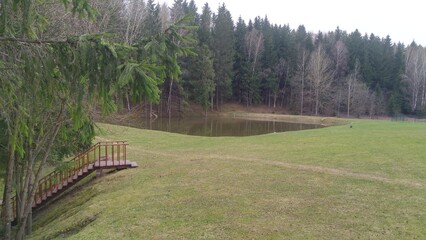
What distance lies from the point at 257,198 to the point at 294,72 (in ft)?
223

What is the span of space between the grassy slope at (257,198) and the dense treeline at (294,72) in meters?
44.6

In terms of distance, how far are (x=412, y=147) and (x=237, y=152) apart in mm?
9066

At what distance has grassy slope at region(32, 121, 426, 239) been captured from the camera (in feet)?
27.8

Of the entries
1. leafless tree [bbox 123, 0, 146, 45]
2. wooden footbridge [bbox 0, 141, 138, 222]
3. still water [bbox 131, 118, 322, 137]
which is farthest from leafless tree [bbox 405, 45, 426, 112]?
wooden footbridge [bbox 0, 141, 138, 222]

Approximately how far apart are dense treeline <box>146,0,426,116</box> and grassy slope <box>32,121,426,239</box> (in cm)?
4460

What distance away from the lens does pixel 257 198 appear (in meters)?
10.6

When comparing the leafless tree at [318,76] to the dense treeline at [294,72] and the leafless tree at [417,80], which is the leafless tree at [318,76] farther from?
the leafless tree at [417,80]

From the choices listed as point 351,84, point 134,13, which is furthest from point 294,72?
point 134,13

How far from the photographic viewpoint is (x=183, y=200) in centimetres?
1080

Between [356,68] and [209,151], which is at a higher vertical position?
[356,68]

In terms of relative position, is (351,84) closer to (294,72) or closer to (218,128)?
(294,72)

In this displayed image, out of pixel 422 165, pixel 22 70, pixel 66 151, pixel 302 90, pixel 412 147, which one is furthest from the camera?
pixel 302 90

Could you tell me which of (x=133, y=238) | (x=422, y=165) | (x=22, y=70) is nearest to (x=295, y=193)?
(x=133, y=238)

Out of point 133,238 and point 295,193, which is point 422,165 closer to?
point 295,193
